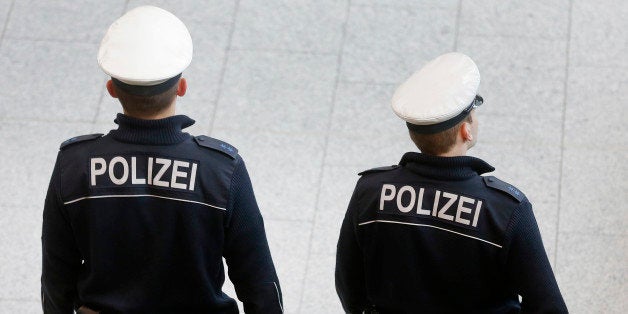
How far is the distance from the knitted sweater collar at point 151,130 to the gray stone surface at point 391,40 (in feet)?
7.15

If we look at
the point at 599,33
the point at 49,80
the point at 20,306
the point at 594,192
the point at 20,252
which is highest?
the point at 599,33

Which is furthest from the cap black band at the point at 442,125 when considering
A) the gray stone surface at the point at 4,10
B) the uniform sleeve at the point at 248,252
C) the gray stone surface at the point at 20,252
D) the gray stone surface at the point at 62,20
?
the gray stone surface at the point at 4,10

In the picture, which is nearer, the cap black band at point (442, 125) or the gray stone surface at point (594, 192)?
the cap black band at point (442, 125)

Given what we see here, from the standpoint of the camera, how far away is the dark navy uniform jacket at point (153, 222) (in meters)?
2.38

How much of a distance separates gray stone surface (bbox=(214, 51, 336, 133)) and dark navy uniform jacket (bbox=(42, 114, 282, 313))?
1.80 metres

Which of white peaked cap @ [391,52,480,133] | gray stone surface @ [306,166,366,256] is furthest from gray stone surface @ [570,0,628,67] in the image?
white peaked cap @ [391,52,480,133]

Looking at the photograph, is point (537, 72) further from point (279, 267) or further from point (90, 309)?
point (90, 309)

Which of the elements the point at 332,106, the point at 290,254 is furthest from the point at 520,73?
the point at 290,254

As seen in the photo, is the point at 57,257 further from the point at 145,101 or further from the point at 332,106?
the point at 332,106

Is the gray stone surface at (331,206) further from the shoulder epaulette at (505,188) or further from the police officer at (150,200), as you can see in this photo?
the shoulder epaulette at (505,188)

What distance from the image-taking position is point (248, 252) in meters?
2.53

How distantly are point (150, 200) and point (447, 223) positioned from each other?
28.6 inches

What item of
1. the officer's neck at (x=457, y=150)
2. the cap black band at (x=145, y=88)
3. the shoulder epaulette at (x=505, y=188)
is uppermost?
the cap black band at (x=145, y=88)

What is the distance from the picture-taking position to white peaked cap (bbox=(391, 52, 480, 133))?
7.74 ft
